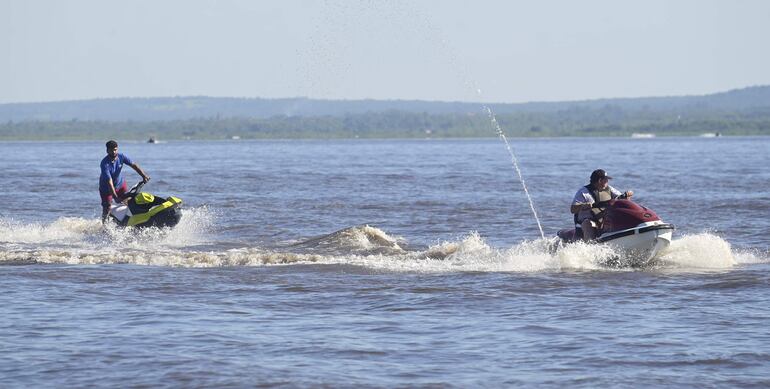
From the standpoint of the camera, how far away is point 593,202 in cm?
1631

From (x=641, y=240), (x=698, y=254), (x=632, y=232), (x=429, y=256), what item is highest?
(x=632, y=232)

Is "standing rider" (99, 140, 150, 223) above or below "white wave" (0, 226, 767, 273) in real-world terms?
above

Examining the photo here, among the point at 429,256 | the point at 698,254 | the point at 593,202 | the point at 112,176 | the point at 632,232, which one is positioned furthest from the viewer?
the point at 112,176

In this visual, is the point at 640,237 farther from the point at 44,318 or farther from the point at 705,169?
the point at 705,169

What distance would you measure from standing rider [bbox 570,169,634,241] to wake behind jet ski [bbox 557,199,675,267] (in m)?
0.12

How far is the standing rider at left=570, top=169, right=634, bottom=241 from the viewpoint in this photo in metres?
16.2

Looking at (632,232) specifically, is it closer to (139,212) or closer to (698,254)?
(698,254)

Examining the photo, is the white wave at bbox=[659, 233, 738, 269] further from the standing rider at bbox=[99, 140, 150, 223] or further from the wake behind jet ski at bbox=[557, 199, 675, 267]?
the standing rider at bbox=[99, 140, 150, 223]

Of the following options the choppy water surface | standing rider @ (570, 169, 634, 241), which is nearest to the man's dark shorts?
the choppy water surface

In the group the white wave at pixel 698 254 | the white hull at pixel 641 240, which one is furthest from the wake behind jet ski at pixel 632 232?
the white wave at pixel 698 254

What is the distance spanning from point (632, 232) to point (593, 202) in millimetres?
707

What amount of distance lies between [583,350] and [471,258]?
6.85 metres

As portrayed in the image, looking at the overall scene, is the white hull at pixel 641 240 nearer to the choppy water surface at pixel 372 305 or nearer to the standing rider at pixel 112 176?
the choppy water surface at pixel 372 305

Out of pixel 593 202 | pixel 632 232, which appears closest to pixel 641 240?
pixel 632 232
